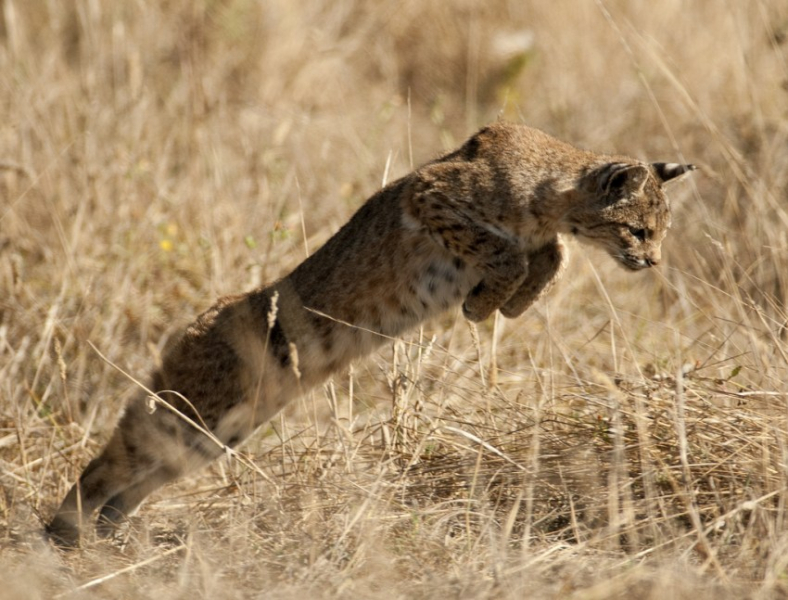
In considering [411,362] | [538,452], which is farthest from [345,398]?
[538,452]

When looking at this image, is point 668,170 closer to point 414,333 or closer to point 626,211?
Answer: point 626,211

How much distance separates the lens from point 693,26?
1139 cm

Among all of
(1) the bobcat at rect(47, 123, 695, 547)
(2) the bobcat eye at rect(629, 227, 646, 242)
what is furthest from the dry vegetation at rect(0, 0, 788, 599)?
(2) the bobcat eye at rect(629, 227, 646, 242)

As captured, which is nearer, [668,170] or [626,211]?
[626,211]

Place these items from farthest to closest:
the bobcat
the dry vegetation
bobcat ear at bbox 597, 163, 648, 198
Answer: the bobcat → bobcat ear at bbox 597, 163, 648, 198 → the dry vegetation

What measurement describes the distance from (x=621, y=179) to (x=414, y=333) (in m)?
1.39

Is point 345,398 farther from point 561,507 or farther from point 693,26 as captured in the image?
point 693,26

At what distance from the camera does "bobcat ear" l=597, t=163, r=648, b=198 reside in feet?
17.4

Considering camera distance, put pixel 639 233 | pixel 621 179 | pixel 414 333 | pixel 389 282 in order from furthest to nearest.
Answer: pixel 414 333 → pixel 389 282 → pixel 639 233 → pixel 621 179

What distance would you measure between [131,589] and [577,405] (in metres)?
2.38

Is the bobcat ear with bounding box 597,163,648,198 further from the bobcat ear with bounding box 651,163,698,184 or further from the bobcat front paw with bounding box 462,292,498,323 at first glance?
the bobcat front paw with bounding box 462,292,498,323

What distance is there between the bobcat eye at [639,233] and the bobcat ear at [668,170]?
0.32m

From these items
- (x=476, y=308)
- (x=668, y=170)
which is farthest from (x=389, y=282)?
(x=668, y=170)

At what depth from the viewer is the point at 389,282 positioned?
5.63m
